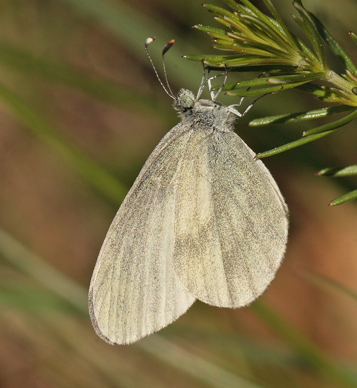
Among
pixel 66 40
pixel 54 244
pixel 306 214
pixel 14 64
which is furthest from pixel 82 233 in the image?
pixel 14 64

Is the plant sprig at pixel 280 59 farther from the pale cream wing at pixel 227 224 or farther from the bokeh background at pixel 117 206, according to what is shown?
the bokeh background at pixel 117 206

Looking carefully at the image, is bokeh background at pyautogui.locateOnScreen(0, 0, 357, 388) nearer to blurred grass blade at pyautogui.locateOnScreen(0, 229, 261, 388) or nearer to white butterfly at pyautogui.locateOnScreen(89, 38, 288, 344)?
blurred grass blade at pyautogui.locateOnScreen(0, 229, 261, 388)

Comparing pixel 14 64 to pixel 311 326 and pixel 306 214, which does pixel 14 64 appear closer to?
pixel 306 214

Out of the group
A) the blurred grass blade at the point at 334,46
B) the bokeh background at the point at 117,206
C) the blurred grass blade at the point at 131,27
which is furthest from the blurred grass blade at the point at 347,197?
the blurred grass blade at the point at 131,27

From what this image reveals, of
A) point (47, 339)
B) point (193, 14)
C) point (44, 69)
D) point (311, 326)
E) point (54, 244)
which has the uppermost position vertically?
point (193, 14)

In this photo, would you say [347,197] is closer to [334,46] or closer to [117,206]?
[334,46]

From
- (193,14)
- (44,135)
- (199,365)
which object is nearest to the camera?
(44,135)
